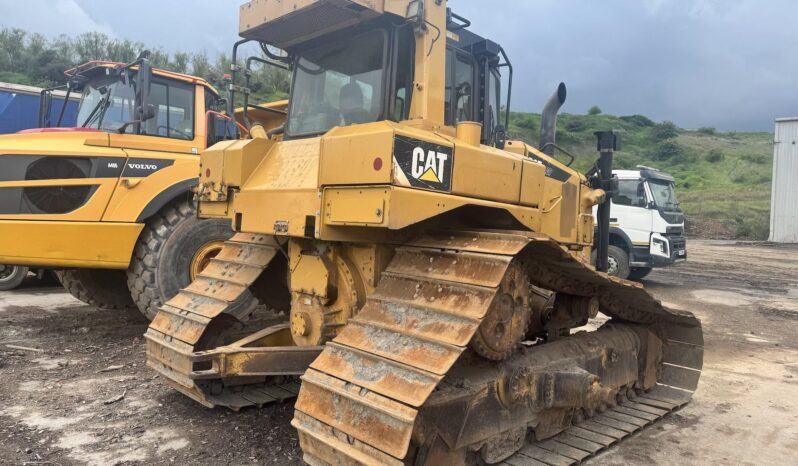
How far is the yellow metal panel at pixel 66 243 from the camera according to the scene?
5.41m

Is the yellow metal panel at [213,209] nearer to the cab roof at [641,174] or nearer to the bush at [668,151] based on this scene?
the cab roof at [641,174]

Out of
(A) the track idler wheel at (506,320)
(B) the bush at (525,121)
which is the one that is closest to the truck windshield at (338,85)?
(A) the track idler wheel at (506,320)

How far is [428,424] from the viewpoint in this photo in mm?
3002

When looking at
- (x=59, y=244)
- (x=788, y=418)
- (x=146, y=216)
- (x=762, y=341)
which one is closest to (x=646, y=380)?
(x=788, y=418)

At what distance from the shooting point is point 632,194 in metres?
12.5

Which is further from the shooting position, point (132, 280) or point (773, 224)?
point (773, 224)

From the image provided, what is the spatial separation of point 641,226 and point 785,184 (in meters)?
17.7

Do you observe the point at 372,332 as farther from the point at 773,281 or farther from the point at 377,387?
the point at 773,281

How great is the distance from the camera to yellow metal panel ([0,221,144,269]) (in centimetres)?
541

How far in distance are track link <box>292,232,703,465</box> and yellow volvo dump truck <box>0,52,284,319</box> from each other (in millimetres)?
2636

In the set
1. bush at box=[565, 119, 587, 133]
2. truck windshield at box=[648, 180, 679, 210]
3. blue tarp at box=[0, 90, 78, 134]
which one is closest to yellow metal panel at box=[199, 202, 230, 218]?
blue tarp at box=[0, 90, 78, 134]

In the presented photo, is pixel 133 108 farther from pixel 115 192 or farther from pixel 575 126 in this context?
pixel 575 126

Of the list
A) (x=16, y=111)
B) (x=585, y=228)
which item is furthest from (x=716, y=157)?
(x=585, y=228)

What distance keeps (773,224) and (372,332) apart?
91.7 ft
